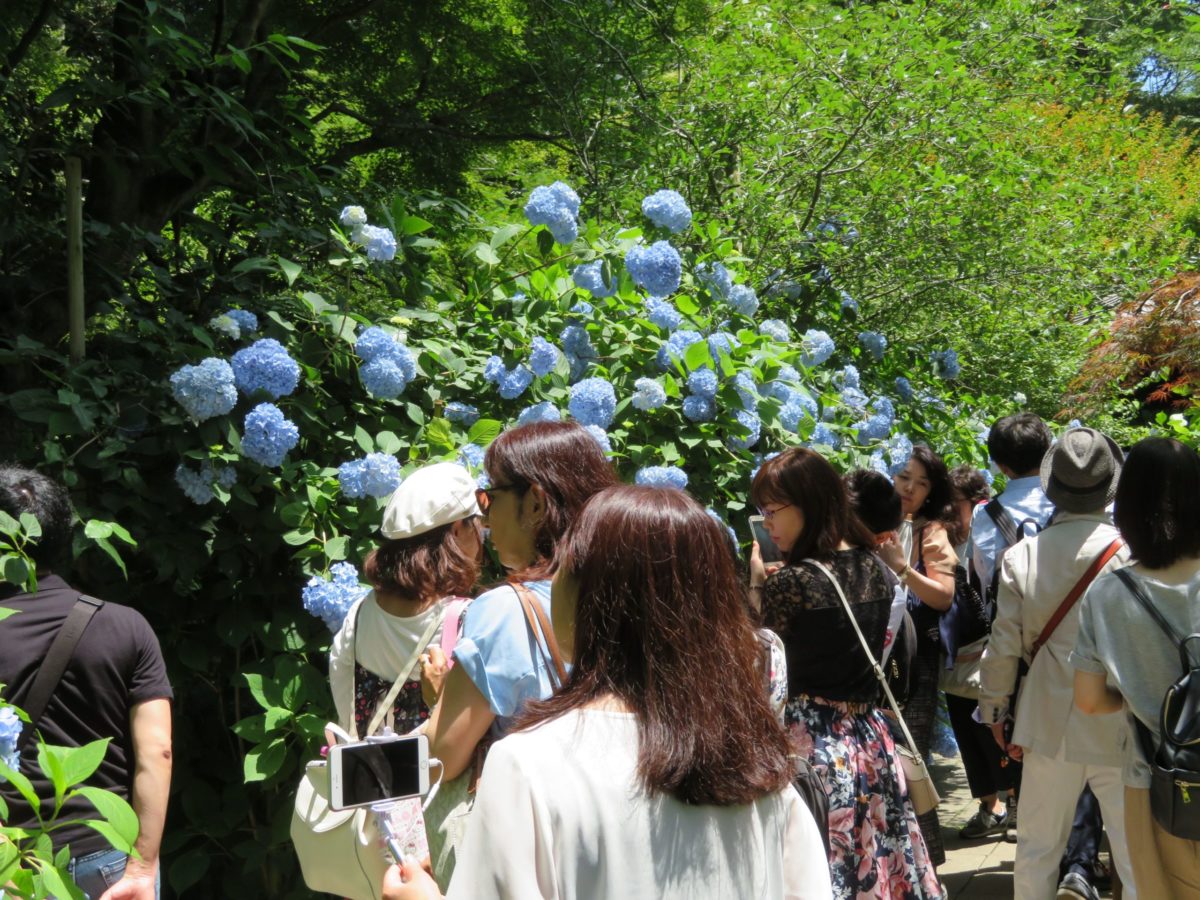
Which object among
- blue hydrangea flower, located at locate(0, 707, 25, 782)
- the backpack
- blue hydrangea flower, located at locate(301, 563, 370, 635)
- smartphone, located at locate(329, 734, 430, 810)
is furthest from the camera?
blue hydrangea flower, located at locate(301, 563, 370, 635)

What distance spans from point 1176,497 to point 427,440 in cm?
213

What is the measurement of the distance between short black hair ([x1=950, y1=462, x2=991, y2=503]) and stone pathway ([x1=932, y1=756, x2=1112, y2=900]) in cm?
165

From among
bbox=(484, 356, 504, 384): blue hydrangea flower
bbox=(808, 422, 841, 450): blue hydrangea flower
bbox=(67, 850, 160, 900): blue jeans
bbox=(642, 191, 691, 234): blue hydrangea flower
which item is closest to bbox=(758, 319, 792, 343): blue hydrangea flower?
bbox=(808, 422, 841, 450): blue hydrangea flower

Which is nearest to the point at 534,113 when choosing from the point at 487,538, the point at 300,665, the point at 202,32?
the point at 202,32

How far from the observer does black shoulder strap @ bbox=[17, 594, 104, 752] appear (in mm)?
2508

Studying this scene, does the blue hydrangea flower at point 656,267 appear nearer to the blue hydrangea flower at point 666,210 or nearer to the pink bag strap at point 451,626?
the blue hydrangea flower at point 666,210

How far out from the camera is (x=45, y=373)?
131 inches

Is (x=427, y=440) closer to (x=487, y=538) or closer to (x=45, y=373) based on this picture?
(x=487, y=538)

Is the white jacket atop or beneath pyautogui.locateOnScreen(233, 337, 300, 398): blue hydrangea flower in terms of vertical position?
beneath

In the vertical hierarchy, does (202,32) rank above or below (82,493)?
above

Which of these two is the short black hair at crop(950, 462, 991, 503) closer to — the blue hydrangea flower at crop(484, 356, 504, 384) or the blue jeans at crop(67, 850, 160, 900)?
the blue hydrangea flower at crop(484, 356, 504, 384)

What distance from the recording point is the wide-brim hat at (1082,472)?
12.6 feet

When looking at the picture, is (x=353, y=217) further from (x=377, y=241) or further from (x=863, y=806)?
(x=863, y=806)

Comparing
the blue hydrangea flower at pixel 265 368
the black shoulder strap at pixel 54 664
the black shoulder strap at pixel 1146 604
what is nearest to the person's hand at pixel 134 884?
the black shoulder strap at pixel 54 664
